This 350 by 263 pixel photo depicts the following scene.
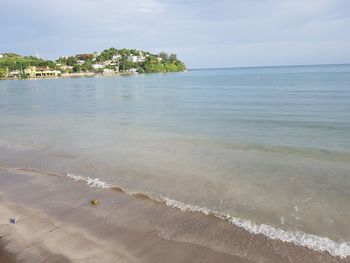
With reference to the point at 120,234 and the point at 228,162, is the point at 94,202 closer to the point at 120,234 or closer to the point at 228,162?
the point at 120,234

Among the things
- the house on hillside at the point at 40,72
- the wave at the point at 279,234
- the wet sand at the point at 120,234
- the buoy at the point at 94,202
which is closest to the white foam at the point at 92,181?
the wet sand at the point at 120,234

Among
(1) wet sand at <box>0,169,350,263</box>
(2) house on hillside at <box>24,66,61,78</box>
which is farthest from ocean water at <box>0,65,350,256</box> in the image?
(2) house on hillside at <box>24,66,61,78</box>

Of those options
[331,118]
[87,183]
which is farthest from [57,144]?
[331,118]

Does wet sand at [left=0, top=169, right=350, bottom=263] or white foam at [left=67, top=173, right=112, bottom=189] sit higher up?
wet sand at [left=0, top=169, right=350, bottom=263]

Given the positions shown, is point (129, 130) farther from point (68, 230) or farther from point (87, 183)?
point (68, 230)

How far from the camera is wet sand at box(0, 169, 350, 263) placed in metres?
5.76

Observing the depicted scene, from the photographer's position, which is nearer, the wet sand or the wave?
the wet sand

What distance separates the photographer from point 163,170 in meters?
10.9

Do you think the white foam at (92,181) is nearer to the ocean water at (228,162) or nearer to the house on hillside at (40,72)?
the ocean water at (228,162)

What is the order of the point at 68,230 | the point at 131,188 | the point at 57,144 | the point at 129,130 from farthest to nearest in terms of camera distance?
the point at 129,130 < the point at 57,144 < the point at 131,188 < the point at 68,230

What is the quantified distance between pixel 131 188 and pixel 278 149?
7101 millimetres

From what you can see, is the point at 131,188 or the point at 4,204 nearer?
the point at 4,204

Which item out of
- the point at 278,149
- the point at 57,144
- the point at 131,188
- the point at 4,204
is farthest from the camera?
the point at 57,144

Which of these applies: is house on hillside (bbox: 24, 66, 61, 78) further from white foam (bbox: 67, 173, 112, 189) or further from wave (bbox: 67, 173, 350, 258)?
wave (bbox: 67, 173, 350, 258)
